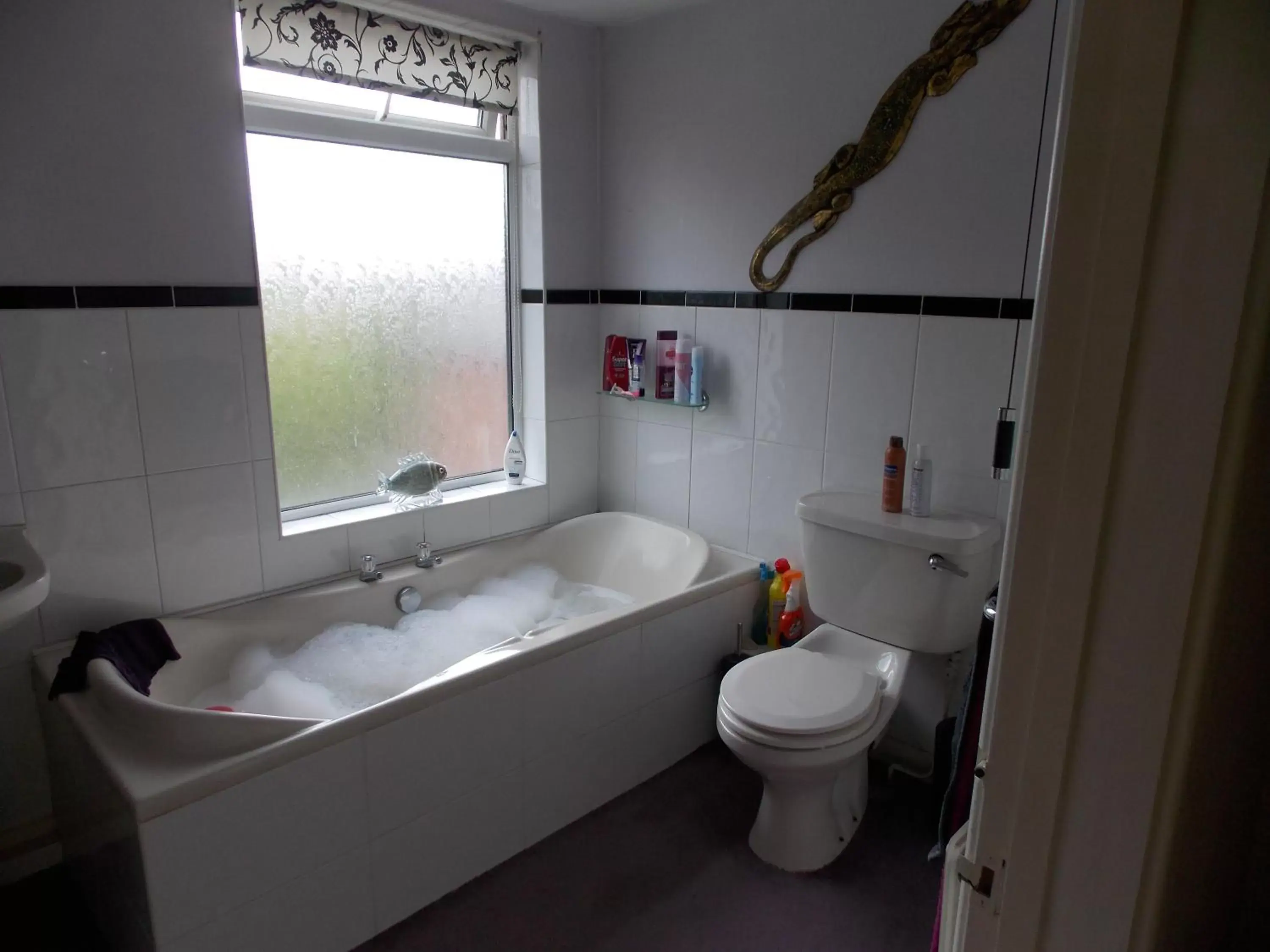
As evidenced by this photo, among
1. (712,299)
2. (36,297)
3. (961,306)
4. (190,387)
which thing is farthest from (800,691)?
(36,297)

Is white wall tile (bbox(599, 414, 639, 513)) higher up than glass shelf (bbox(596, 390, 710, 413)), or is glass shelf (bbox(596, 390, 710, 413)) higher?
glass shelf (bbox(596, 390, 710, 413))

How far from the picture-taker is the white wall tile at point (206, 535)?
2178 mm

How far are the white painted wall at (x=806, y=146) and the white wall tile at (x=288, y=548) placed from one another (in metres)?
1.41

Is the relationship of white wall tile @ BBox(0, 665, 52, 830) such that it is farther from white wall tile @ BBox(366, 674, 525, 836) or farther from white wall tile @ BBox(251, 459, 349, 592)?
white wall tile @ BBox(366, 674, 525, 836)

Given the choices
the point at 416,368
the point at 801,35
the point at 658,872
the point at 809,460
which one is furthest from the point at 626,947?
the point at 801,35

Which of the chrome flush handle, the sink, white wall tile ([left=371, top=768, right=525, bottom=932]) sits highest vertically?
the sink

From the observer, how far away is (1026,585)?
0.54m

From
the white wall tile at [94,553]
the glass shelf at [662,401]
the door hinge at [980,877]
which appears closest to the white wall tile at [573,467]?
the glass shelf at [662,401]

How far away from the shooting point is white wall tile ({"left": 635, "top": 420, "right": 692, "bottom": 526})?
116 inches

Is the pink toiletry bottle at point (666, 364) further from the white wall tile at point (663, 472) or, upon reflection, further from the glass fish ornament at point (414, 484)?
the glass fish ornament at point (414, 484)

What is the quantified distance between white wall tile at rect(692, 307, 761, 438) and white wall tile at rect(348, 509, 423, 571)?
107 centimetres

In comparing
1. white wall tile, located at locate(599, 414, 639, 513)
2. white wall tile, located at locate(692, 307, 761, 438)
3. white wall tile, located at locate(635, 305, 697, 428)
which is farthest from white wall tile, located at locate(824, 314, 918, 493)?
white wall tile, located at locate(599, 414, 639, 513)

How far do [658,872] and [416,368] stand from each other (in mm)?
1820

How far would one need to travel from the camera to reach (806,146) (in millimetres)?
2424
